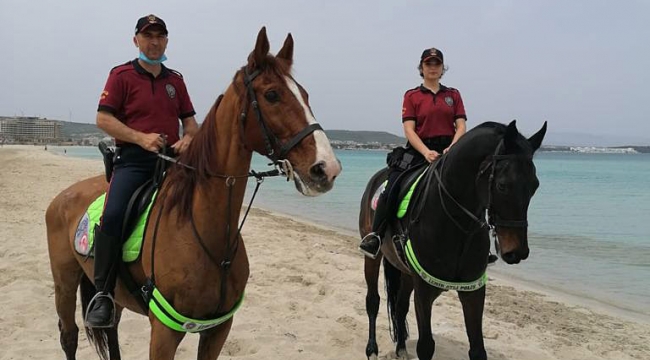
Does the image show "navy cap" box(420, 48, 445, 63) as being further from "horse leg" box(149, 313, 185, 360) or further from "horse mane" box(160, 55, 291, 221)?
"horse leg" box(149, 313, 185, 360)

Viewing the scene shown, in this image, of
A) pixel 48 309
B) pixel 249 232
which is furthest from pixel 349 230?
pixel 48 309

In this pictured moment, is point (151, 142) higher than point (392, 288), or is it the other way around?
point (151, 142)

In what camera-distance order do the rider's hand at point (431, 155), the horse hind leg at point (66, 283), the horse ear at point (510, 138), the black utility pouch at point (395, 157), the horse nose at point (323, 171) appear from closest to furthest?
the horse nose at point (323, 171) → the horse ear at point (510, 138) → the horse hind leg at point (66, 283) → the rider's hand at point (431, 155) → the black utility pouch at point (395, 157)

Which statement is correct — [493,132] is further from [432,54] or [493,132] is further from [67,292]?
[67,292]

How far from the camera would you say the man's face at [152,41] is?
3055 millimetres

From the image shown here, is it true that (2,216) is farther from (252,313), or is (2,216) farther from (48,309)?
(252,313)

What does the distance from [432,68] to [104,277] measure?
11.9 feet

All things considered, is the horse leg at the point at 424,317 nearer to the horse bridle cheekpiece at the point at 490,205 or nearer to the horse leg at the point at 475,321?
the horse leg at the point at 475,321

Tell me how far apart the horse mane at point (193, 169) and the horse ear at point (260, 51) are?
88 mm

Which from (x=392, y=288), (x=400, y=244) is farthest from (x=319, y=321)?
(x=400, y=244)

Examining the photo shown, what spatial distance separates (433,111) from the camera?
16.4 feet

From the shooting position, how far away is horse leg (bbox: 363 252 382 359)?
513 cm

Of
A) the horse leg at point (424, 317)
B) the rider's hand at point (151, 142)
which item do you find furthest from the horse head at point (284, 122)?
the horse leg at point (424, 317)

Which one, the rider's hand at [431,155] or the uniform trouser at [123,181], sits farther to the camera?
the rider's hand at [431,155]
